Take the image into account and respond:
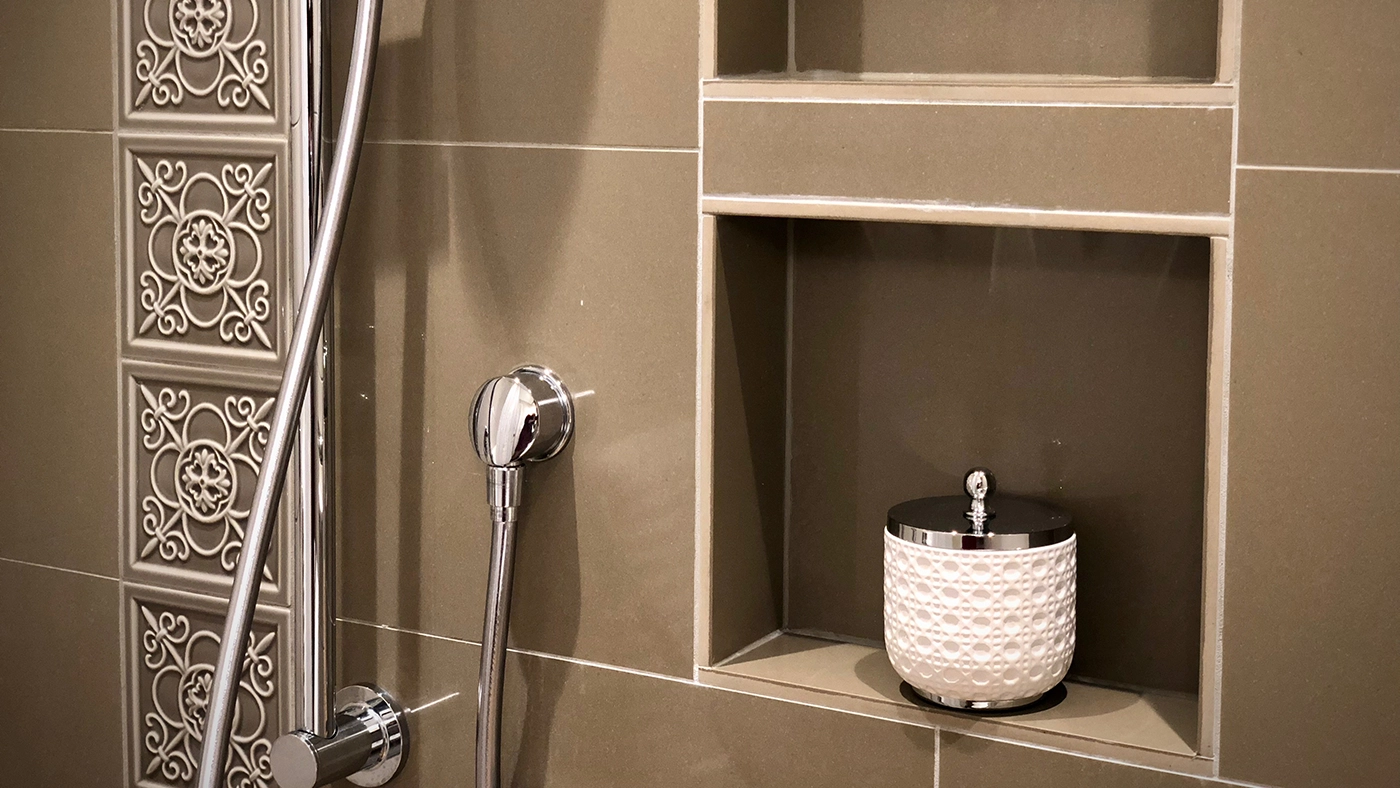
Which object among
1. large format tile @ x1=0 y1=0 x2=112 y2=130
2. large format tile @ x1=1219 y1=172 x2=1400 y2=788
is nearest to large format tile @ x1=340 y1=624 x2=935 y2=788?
large format tile @ x1=1219 y1=172 x2=1400 y2=788

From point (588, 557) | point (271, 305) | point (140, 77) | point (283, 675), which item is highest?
point (140, 77)

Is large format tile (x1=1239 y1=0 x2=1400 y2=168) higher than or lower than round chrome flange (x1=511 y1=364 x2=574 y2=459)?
higher

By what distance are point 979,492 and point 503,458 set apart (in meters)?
0.30

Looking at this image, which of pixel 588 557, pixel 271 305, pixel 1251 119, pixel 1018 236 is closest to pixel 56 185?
pixel 271 305

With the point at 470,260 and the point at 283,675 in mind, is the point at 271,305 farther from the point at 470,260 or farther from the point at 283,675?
the point at 283,675

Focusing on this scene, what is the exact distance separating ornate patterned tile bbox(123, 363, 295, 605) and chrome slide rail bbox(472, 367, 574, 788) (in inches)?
8.1

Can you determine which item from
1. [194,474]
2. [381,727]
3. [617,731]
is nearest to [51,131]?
[194,474]

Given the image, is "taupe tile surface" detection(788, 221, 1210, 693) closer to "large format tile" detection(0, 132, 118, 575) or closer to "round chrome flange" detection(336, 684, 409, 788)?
"round chrome flange" detection(336, 684, 409, 788)

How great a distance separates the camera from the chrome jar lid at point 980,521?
85 cm

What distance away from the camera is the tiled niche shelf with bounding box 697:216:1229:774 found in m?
0.90

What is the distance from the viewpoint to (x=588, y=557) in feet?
3.28

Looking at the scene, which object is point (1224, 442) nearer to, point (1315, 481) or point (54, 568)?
point (1315, 481)

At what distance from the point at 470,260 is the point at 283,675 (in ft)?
1.17

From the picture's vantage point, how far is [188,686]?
1.16 m
